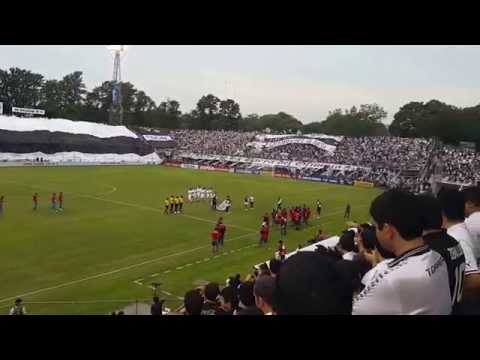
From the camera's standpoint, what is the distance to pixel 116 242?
18.9 meters

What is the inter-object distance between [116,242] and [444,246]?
1683 cm

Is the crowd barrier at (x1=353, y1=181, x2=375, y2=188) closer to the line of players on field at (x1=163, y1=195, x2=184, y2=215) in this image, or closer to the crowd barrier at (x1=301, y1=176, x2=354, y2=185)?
the crowd barrier at (x1=301, y1=176, x2=354, y2=185)

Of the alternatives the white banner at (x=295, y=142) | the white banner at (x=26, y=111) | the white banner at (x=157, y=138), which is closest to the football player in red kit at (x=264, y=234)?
the white banner at (x=295, y=142)

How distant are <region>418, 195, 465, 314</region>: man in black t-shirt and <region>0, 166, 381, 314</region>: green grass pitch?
9523 millimetres

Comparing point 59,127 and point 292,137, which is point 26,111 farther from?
point 292,137

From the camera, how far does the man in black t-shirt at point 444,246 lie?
3043 millimetres

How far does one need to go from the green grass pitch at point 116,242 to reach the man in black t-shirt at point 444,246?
9.52m

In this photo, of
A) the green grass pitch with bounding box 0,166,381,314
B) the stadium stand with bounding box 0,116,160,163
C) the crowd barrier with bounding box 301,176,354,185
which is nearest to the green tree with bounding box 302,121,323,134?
the stadium stand with bounding box 0,116,160,163

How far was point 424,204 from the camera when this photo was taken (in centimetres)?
312

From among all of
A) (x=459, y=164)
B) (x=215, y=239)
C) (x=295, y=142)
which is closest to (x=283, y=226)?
(x=215, y=239)

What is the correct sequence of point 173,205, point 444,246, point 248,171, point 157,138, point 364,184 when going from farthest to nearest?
point 157,138 → point 248,171 → point 364,184 → point 173,205 → point 444,246
